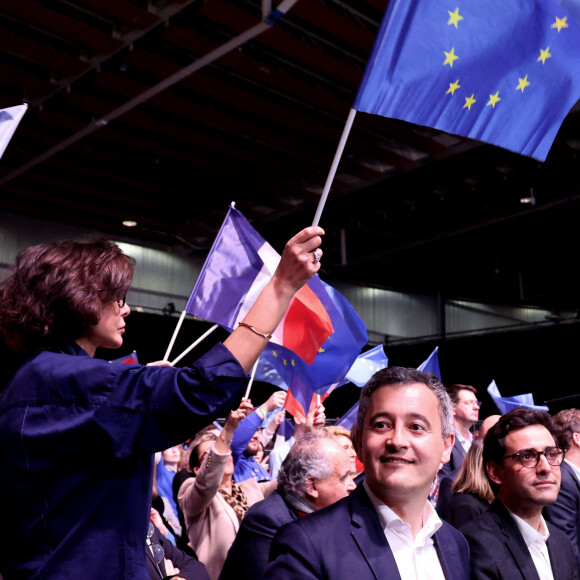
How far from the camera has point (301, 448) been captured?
3662 millimetres

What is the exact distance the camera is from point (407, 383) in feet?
7.14

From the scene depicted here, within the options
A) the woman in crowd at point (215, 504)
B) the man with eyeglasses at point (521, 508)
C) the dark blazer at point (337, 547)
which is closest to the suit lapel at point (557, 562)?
the man with eyeglasses at point (521, 508)

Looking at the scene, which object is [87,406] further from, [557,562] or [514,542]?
[557,562]

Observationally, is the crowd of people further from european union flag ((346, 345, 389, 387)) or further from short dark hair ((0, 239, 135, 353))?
european union flag ((346, 345, 389, 387))

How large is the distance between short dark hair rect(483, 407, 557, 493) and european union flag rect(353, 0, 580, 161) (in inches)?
39.7

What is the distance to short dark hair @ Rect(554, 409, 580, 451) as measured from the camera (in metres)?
4.47

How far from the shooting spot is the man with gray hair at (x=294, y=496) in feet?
10.9

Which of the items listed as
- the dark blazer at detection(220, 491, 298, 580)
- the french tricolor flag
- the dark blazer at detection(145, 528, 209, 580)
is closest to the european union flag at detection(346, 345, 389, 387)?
the french tricolor flag

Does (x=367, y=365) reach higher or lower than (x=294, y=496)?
higher

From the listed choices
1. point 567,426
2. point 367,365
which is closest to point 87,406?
point 567,426

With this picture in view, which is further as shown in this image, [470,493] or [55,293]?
[470,493]

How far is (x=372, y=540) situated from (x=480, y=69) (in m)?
1.83

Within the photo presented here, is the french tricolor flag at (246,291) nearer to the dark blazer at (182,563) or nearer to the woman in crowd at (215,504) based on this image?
the woman in crowd at (215,504)

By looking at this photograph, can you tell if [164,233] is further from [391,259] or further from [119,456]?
[119,456]
